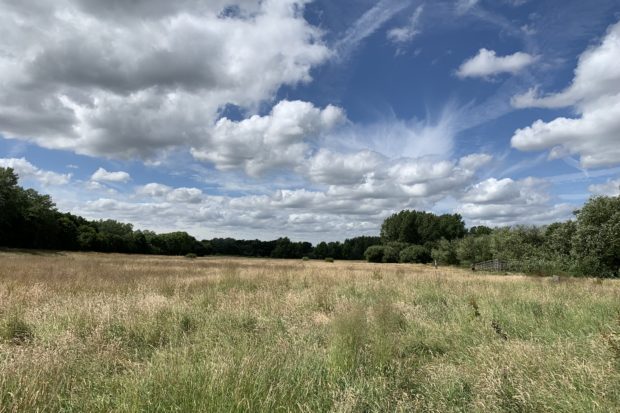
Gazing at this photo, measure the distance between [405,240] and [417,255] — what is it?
2320cm

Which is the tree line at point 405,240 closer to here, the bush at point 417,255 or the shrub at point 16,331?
the bush at point 417,255

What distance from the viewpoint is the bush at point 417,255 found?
97.7 meters

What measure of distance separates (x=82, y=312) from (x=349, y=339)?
17.7 feet

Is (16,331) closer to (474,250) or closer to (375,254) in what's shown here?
(474,250)

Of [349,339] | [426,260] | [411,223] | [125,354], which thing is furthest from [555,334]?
[411,223]

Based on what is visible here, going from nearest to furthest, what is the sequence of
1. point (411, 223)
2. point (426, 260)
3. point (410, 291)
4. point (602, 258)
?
point (410, 291) → point (602, 258) → point (426, 260) → point (411, 223)

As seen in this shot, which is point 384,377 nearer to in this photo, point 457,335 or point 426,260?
point 457,335

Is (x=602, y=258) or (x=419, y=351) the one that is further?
(x=602, y=258)

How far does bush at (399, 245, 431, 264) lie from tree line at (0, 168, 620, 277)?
0.24 m

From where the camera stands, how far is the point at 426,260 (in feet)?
321

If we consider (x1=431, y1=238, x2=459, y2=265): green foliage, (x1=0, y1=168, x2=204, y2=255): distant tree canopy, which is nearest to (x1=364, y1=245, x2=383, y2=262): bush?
(x1=431, y1=238, x2=459, y2=265): green foliage

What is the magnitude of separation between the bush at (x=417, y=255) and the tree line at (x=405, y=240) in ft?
0.77

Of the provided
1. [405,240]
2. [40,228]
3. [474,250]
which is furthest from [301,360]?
[405,240]

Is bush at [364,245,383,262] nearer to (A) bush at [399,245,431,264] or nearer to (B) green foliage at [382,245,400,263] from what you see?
(B) green foliage at [382,245,400,263]
